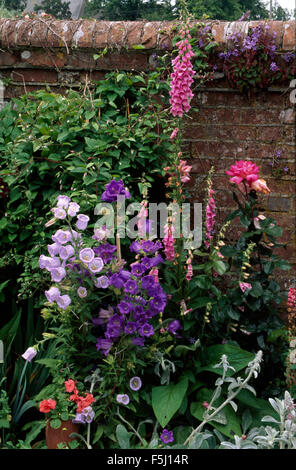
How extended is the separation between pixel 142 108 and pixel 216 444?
1.83 meters

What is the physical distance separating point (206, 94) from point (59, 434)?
206cm

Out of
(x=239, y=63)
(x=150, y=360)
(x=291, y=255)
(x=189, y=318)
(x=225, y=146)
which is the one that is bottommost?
(x=150, y=360)

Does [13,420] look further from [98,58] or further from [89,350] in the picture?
[98,58]

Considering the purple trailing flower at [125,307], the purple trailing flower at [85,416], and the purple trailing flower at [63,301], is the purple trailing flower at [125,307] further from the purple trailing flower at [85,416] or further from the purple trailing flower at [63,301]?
the purple trailing flower at [85,416]

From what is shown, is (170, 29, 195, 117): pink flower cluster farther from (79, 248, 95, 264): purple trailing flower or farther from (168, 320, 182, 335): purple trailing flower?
(168, 320, 182, 335): purple trailing flower

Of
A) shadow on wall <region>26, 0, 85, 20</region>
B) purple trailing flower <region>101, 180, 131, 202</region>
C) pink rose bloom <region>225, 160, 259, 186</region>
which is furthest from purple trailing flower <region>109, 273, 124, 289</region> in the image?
shadow on wall <region>26, 0, 85, 20</region>

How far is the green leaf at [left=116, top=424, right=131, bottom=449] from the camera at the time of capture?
193 cm

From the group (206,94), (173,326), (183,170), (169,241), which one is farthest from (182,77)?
(173,326)

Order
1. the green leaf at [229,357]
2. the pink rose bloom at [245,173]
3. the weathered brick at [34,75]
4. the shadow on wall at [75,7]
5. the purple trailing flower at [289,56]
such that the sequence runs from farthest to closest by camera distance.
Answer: the shadow on wall at [75,7]
the weathered brick at [34,75]
the purple trailing flower at [289,56]
the pink rose bloom at [245,173]
the green leaf at [229,357]

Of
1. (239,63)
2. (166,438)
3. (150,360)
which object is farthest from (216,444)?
(239,63)

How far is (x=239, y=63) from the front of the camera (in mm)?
2828

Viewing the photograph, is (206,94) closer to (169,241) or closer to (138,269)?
(169,241)

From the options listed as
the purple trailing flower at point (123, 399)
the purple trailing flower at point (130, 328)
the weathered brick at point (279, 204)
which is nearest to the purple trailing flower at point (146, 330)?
the purple trailing flower at point (130, 328)

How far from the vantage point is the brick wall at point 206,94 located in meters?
2.90
